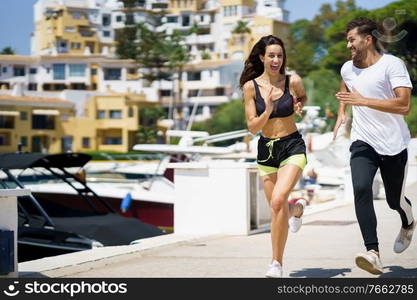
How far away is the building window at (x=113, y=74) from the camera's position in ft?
412

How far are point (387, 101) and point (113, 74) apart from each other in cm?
12155

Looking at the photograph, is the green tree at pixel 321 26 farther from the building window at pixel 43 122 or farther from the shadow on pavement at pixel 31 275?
the shadow on pavement at pixel 31 275

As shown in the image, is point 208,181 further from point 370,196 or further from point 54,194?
point 54,194

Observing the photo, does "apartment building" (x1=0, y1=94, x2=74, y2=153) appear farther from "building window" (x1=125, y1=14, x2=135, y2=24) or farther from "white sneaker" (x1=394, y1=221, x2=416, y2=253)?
"white sneaker" (x1=394, y1=221, x2=416, y2=253)

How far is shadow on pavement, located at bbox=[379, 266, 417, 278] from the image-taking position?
23.0 feet

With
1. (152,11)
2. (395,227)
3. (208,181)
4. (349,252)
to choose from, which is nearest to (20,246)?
(208,181)

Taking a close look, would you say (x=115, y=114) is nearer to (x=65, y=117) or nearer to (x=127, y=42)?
(x=65, y=117)

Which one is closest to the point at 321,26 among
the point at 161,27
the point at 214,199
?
the point at 161,27

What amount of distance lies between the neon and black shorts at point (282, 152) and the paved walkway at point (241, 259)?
0.85 meters

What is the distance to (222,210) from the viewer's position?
11719mm

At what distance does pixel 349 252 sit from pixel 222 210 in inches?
116

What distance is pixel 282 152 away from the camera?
7184mm

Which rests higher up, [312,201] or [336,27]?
[336,27]

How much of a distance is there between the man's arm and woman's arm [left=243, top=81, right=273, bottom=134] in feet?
1.70
